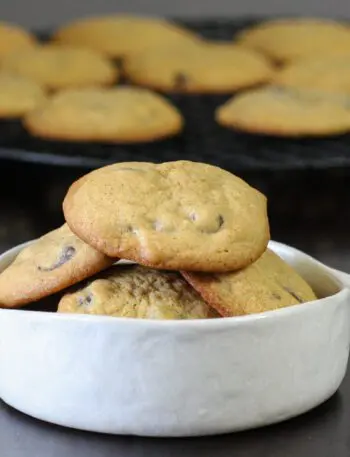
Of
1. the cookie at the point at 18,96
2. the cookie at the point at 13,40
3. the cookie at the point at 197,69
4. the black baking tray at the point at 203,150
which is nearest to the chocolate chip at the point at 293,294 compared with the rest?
the black baking tray at the point at 203,150

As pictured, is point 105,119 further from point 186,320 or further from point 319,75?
point 186,320

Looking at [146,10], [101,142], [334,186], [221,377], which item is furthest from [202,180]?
[146,10]

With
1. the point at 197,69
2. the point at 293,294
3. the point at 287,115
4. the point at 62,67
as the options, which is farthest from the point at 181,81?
the point at 293,294

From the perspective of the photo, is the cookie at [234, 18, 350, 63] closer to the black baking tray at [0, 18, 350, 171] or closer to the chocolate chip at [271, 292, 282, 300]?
the black baking tray at [0, 18, 350, 171]

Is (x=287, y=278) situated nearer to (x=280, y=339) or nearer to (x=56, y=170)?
(x=280, y=339)

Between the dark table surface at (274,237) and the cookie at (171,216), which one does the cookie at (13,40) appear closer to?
the dark table surface at (274,237)

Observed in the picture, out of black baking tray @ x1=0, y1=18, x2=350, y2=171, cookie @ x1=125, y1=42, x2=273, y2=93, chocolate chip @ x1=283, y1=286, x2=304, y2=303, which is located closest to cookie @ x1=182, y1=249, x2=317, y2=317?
chocolate chip @ x1=283, y1=286, x2=304, y2=303
